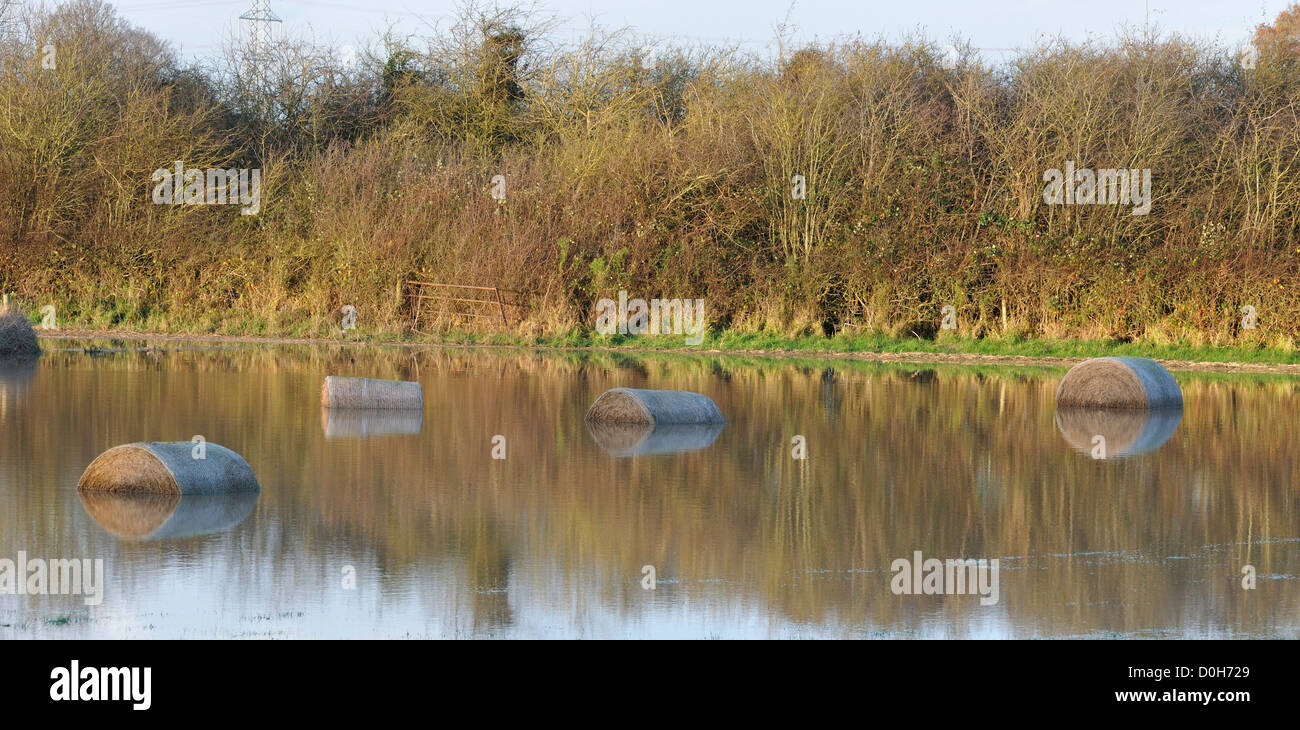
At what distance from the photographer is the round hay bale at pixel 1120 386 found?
19500 millimetres

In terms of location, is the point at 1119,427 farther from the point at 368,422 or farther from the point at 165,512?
the point at 165,512

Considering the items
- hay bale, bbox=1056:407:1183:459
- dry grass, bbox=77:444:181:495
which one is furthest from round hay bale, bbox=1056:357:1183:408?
dry grass, bbox=77:444:181:495

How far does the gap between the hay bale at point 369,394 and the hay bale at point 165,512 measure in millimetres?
6531

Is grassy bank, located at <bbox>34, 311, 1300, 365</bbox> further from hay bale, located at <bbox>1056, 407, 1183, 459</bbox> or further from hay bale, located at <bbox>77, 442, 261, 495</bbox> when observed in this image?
hay bale, located at <bbox>77, 442, 261, 495</bbox>

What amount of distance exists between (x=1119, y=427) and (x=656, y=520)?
9087 mm

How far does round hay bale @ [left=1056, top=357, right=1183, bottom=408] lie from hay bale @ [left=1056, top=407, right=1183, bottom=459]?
4.2 inches

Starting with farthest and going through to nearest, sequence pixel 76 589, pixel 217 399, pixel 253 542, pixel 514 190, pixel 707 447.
A: pixel 514 190 → pixel 217 399 → pixel 707 447 → pixel 253 542 → pixel 76 589

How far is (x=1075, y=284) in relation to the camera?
29.8 metres

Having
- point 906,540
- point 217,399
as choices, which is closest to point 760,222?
point 217,399

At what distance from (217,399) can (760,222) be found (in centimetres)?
1679

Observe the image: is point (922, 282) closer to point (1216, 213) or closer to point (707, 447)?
point (1216, 213)

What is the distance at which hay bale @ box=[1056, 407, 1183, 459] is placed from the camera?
16047 millimetres

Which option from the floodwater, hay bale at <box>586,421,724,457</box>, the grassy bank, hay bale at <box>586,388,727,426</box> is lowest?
the floodwater

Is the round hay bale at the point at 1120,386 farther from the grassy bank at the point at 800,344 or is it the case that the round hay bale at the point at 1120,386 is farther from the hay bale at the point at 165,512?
the hay bale at the point at 165,512
